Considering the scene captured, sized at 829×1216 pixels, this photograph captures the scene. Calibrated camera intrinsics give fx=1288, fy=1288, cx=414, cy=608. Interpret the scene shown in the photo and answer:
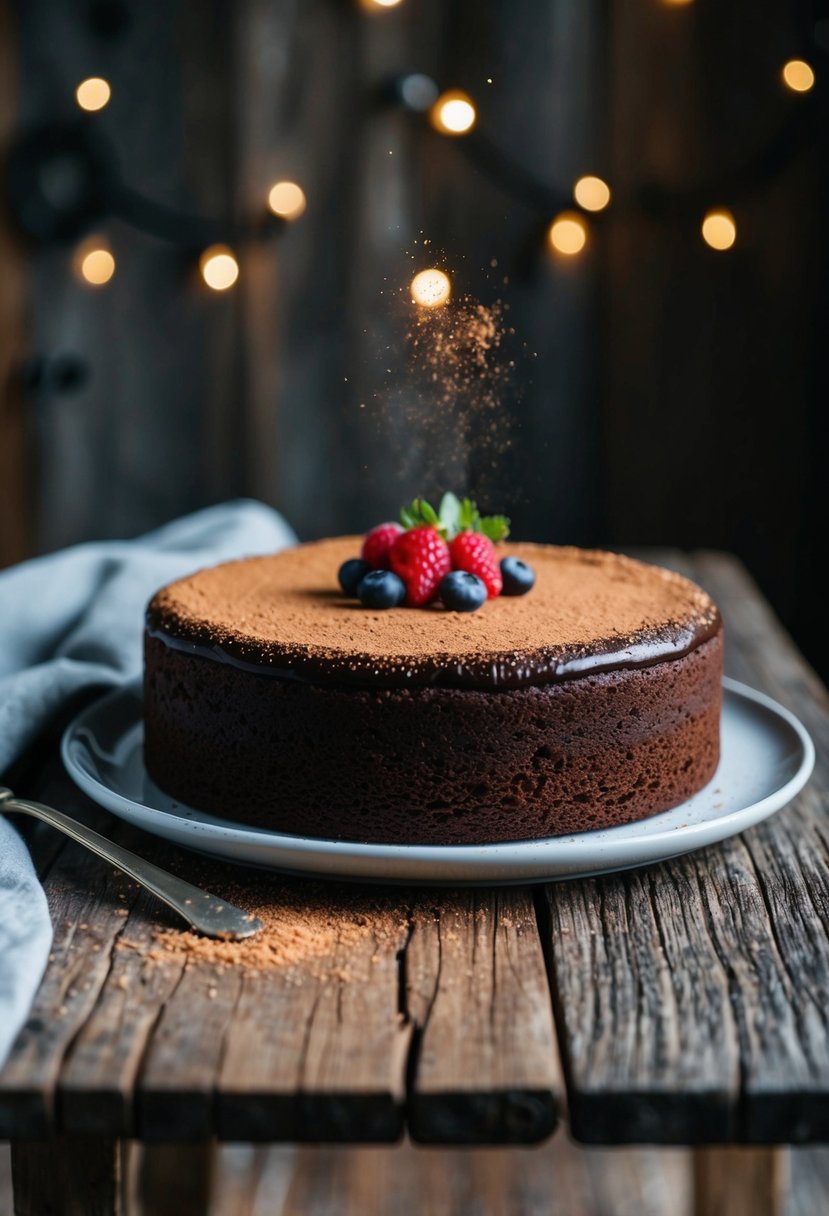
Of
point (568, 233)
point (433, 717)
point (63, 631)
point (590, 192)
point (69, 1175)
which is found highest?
point (590, 192)

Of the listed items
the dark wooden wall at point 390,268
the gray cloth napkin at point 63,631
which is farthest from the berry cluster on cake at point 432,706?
the dark wooden wall at point 390,268

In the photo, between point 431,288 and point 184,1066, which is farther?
point 431,288

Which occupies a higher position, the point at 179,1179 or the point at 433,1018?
the point at 433,1018

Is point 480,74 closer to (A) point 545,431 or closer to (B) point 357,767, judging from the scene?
(A) point 545,431

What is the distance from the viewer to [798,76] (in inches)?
134

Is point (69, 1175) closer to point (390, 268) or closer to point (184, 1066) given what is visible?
point (184, 1066)

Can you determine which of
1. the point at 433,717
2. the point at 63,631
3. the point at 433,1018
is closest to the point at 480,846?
the point at 433,717

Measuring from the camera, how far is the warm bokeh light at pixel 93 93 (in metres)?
3.62

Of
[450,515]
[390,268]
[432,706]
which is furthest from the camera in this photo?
[390,268]

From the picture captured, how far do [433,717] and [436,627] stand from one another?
0.55 ft

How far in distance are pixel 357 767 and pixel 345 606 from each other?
0.30 m

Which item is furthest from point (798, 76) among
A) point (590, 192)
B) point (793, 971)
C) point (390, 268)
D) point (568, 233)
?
point (793, 971)

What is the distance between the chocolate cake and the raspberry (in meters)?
0.05

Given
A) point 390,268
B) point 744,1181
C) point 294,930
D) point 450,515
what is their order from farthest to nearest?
point 390,268 < point 744,1181 < point 450,515 < point 294,930
